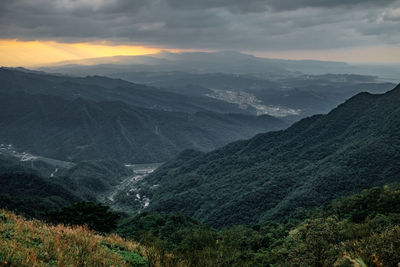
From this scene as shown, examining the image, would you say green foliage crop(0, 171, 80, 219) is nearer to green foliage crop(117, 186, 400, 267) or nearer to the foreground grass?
green foliage crop(117, 186, 400, 267)

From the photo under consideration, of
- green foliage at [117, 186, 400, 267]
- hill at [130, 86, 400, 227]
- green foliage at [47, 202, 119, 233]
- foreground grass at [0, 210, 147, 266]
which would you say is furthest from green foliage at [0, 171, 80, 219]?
foreground grass at [0, 210, 147, 266]

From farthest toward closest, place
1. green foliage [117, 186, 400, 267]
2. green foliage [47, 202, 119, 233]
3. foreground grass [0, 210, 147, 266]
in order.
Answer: green foliage [47, 202, 119, 233], green foliage [117, 186, 400, 267], foreground grass [0, 210, 147, 266]

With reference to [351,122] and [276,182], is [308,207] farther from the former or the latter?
[351,122]

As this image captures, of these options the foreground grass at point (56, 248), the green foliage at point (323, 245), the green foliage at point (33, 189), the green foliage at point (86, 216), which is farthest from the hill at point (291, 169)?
the foreground grass at point (56, 248)

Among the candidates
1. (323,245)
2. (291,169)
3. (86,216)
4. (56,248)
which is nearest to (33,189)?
(86,216)

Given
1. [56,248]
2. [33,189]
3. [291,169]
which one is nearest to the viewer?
[56,248]

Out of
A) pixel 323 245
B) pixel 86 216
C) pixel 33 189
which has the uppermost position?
pixel 323 245

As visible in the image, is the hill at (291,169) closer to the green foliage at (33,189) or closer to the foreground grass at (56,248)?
the green foliage at (33,189)

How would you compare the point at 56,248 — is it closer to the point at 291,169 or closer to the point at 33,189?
the point at 291,169
